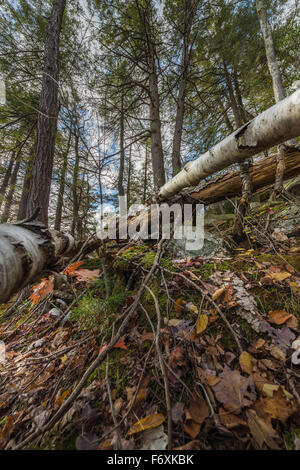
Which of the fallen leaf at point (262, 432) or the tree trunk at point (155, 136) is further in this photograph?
the tree trunk at point (155, 136)

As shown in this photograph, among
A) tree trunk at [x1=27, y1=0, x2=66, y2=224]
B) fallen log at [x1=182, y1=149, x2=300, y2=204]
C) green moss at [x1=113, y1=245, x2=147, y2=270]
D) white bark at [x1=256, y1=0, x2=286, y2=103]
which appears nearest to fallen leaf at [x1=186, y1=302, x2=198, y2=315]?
green moss at [x1=113, y1=245, x2=147, y2=270]

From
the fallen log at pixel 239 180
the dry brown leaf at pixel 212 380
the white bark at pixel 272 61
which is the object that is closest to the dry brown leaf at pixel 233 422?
the dry brown leaf at pixel 212 380

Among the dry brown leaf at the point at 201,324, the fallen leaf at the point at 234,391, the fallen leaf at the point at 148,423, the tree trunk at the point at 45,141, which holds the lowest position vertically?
the fallen leaf at the point at 148,423

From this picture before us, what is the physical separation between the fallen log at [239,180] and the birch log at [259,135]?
596mm

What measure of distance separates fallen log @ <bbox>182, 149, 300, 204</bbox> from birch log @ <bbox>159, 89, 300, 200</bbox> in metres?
0.60

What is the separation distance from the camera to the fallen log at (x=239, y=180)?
89.7 inches

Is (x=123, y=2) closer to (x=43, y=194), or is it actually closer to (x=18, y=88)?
(x=18, y=88)

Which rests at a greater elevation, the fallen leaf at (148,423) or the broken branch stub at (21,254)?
the broken branch stub at (21,254)

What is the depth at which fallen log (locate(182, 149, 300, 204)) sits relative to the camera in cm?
228

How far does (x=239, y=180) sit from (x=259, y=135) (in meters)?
1.14

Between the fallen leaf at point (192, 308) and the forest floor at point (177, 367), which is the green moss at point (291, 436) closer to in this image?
the forest floor at point (177, 367)

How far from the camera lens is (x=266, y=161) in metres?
2.36

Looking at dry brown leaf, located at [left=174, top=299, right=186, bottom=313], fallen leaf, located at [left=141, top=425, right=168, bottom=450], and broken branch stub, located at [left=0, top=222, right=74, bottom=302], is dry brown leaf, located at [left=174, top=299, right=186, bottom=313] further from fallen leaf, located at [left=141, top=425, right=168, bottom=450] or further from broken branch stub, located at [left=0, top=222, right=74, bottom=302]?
broken branch stub, located at [left=0, top=222, right=74, bottom=302]
